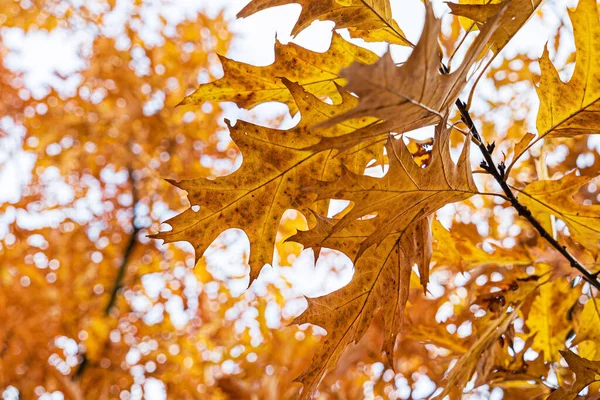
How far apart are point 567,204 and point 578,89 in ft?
0.83

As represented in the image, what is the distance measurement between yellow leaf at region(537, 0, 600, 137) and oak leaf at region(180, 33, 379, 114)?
34cm

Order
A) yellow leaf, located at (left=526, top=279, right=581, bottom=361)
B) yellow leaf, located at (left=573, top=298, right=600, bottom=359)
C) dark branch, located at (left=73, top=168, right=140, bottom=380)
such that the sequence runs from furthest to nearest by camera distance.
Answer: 1. dark branch, located at (left=73, top=168, right=140, bottom=380)
2. yellow leaf, located at (left=526, top=279, right=581, bottom=361)
3. yellow leaf, located at (left=573, top=298, right=600, bottom=359)

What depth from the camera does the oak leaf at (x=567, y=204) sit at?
102 cm

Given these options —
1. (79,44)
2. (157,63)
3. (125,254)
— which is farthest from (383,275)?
(79,44)

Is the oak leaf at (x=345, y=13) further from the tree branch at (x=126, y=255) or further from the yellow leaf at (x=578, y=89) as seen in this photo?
the tree branch at (x=126, y=255)

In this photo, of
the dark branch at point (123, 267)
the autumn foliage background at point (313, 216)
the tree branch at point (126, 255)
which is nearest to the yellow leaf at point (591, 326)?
the autumn foliage background at point (313, 216)

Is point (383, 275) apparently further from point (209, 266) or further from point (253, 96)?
point (209, 266)

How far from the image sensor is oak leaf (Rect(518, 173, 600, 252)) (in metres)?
1.02

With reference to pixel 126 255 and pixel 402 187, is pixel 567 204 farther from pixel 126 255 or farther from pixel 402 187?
pixel 126 255

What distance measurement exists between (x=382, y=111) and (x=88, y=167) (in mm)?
4962

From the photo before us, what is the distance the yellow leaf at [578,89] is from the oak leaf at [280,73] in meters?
0.34

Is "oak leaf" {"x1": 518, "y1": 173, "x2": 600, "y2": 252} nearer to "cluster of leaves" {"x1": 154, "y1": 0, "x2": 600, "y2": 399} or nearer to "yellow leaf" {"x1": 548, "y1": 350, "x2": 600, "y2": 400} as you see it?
"cluster of leaves" {"x1": 154, "y1": 0, "x2": 600, "y2": 399}

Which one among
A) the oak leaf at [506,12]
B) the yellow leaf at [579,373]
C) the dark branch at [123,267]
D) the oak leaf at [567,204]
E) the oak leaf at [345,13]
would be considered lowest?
the dark branch at [123,267]

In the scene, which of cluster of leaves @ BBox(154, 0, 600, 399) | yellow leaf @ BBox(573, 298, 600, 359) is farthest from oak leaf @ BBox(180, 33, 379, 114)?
yellow leaf @ BBox(573, 298, 600, 359)
